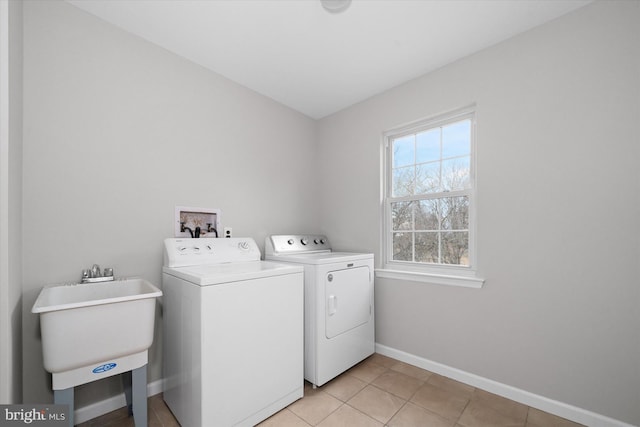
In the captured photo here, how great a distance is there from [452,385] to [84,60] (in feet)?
10.9

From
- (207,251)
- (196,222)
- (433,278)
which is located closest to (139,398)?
(207,251)

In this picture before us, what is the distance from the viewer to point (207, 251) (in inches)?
77.1

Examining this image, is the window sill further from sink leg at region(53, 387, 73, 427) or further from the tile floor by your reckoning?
sink leg at region(53, 387, 73, 427)

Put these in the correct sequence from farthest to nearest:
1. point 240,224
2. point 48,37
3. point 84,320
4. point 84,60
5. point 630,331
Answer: point 240,224 → point 84,60 → point 48,37 → point 630,331 → point 84,320

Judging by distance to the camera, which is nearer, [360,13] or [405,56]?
[360,13]

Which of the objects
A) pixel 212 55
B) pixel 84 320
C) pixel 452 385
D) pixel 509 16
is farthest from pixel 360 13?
→ pixel 452 385

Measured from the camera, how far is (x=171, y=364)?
1.68m

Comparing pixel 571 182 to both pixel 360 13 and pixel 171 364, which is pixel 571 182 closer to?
pixel 360 13

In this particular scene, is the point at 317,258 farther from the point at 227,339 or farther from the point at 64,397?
the point at 64,397

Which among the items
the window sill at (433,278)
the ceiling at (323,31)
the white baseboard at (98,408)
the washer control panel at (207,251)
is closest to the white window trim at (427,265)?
the window sill at (433,278)

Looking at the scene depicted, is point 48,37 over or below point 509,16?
below

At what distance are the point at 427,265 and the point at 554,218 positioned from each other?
926 millimetres

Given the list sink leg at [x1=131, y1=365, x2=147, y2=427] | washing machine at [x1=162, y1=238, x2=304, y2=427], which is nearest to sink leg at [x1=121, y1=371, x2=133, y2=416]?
washing machine at [x1=162, y1=238, x2=304, y2=427]

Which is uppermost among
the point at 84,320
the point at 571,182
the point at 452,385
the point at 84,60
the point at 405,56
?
the point at 405,56
